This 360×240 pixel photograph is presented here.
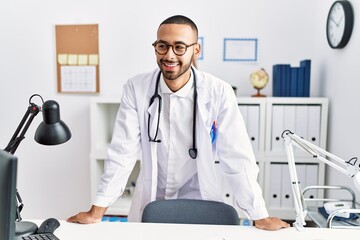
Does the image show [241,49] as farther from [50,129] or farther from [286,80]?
[50,129]

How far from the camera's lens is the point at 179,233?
4.28 ft

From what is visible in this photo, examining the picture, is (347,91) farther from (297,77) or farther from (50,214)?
(50,214)

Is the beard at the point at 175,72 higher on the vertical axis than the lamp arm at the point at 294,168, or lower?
higher

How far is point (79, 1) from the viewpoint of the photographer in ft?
9.39

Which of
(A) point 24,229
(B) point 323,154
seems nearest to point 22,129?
(A) point 24,229

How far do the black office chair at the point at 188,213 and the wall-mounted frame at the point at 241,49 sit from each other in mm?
1522

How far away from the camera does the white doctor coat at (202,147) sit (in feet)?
5.09

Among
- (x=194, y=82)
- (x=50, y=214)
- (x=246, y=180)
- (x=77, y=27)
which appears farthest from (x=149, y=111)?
(x=50, y=214)

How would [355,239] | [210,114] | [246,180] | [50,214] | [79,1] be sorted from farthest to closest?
[50,214], [79,1], [210,114], [246,180], [355,239]

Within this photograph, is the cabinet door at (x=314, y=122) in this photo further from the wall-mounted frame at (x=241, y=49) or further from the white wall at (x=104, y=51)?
the wall-mounted frame at (x=241, y=49)

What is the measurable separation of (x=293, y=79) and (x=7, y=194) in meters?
2.19

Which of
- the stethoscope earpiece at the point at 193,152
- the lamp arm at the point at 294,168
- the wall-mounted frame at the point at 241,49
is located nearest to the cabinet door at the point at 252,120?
the wall-mounted frame at the point at 241,49

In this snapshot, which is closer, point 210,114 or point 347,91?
point 210,114

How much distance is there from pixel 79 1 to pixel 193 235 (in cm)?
221
